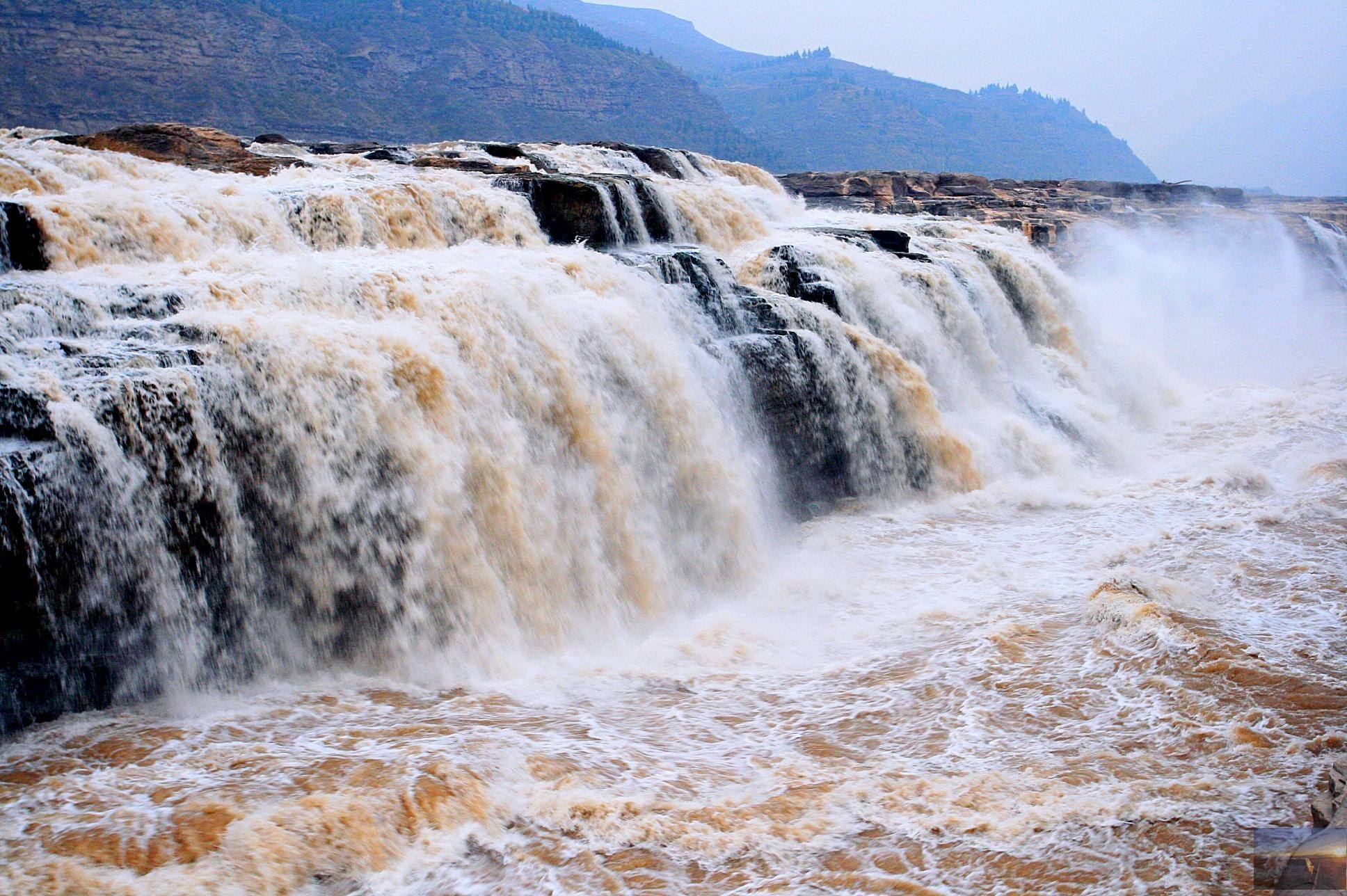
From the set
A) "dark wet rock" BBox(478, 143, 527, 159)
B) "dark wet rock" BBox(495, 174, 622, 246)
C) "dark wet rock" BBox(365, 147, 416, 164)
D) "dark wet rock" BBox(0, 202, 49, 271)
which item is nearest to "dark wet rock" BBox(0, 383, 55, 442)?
"dark wet rock" BBox(0, 202, 49, 271)

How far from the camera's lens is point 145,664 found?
5789 millimetres

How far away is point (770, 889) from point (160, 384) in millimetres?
4697

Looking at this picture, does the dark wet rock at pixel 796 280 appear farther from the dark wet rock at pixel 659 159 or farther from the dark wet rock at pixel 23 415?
the dark wet rock at pixel 659 159

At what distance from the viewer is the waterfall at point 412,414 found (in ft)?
19.1

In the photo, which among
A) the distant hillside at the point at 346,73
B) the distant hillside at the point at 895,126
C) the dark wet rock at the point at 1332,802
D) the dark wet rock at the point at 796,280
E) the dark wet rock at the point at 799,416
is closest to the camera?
the dark wet rock at the point at 1332,802

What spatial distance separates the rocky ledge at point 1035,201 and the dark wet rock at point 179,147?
16034mm

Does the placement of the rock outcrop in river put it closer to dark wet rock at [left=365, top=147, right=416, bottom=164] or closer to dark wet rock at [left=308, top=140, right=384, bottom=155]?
dark wet rock at [left=365, top=147, right=416, bottom=164]

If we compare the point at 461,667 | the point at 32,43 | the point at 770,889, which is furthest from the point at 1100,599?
the point at 32,43

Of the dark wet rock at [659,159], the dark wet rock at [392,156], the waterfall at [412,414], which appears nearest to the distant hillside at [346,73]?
the dark wet rock at [659,159]

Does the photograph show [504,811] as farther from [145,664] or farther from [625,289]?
[625,289]

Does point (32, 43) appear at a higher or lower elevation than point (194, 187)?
higher

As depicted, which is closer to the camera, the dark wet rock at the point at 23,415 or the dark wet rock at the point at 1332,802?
the dark wet rock at the point at 1332,802

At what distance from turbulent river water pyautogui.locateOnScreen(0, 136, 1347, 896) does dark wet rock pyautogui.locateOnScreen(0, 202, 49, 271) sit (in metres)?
0.17

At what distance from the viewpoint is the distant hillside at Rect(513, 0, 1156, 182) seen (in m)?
132
